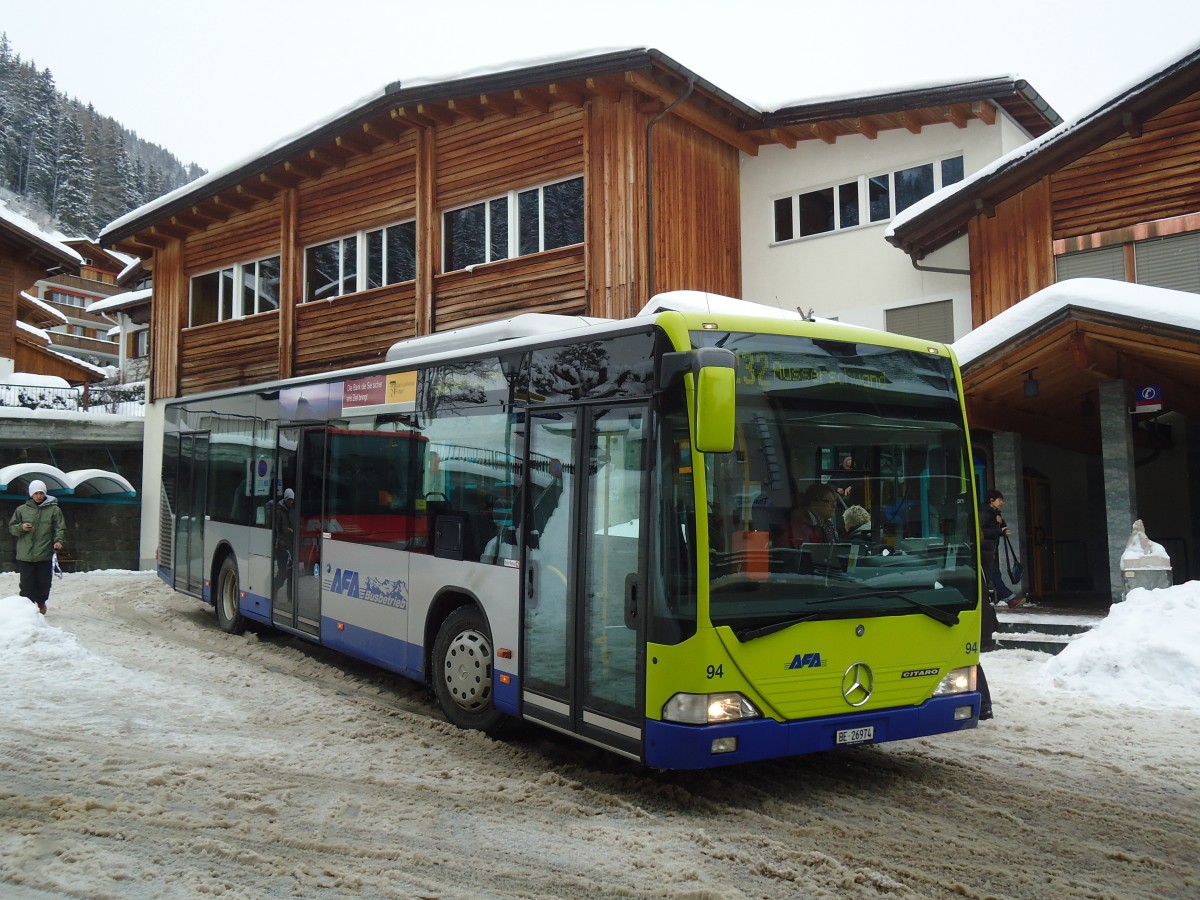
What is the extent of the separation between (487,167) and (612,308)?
13.2 feet

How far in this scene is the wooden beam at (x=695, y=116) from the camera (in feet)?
51.8

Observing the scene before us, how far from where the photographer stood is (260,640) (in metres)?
12.0

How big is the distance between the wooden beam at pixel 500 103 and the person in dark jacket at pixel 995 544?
10006 mm

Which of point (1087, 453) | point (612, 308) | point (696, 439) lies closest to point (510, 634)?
point (696, 439)

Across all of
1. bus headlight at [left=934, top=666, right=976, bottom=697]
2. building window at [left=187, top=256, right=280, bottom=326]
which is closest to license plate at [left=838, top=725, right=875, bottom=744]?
bus headlight at [left=934, top=666, right=976, bottom=697]

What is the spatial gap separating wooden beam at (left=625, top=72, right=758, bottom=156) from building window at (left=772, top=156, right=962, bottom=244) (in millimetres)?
1223

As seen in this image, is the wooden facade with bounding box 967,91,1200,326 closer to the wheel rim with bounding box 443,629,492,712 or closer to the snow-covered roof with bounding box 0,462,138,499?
the wheel rim with bounding box 443,629,492,712

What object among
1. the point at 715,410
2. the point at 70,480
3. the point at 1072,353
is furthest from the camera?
the point at 70,480

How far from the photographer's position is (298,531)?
10406mm

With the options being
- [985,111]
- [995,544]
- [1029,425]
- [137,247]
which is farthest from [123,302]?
[995,544]

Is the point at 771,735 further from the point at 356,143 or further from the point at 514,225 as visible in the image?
the point at 356,143

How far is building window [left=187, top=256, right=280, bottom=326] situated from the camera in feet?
75.6

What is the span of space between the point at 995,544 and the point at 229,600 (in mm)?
9781

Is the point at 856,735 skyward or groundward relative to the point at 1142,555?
groundward
